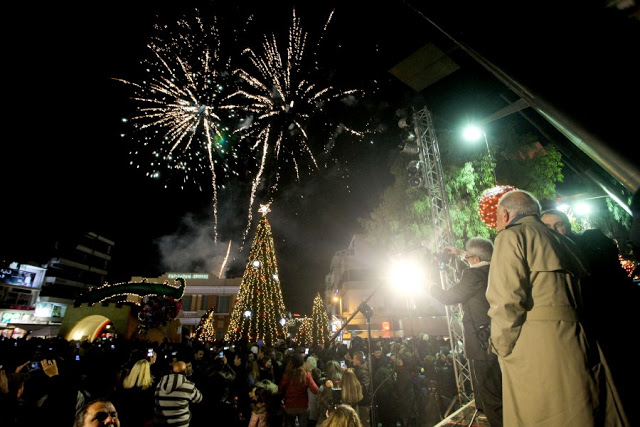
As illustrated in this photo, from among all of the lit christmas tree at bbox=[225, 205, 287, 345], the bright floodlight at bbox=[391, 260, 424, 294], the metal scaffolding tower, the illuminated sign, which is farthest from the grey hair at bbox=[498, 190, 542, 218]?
the illuminated sign

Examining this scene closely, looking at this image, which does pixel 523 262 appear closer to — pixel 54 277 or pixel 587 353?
pixel 587 353

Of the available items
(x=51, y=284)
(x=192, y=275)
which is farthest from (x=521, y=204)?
(x=51, y=284)

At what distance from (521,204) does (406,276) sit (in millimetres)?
4252

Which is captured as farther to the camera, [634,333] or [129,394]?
[129,394]

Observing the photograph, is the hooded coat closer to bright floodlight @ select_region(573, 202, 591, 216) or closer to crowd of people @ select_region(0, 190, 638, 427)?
crowd of people @ select_region(0, 190, 638, 427)

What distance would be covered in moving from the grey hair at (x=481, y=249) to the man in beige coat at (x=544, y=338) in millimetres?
1537

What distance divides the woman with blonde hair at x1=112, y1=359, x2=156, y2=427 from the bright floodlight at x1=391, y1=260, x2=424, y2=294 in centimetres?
625

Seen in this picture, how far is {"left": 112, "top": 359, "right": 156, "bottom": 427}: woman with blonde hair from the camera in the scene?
655 centimetres

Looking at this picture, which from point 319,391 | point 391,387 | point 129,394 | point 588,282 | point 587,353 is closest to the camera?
point 587,353

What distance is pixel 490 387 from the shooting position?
135 inches

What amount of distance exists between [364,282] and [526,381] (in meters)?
52.0

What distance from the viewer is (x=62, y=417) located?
10.6 ft

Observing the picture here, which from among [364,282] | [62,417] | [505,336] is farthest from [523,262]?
[364,282]

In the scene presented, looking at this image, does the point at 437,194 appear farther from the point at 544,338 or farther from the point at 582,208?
the point at 582,208
